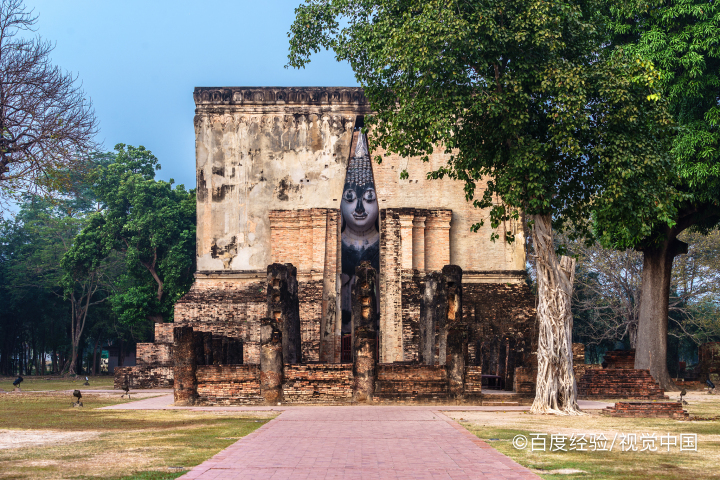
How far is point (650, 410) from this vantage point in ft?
36.6

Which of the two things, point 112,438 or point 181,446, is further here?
point 112,438

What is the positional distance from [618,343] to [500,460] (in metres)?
31.7

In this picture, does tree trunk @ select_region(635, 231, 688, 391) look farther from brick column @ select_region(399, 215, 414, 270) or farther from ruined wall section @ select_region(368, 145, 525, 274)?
brick column @ select_region(399, 215, 414, 270)

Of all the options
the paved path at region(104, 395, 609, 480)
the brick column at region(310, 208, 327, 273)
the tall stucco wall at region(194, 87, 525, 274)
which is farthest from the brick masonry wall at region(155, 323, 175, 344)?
the paved path at region(104, 395, 609, 480)

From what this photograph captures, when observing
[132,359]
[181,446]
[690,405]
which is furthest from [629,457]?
[132,359]

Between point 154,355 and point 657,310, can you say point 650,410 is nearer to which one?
point 657,310

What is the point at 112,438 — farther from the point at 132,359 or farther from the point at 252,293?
the point at 132,359

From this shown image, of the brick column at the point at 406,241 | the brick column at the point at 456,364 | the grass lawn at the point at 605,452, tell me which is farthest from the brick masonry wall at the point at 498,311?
the grass lawn at the point at 605,452

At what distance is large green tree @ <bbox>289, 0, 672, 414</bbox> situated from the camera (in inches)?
458

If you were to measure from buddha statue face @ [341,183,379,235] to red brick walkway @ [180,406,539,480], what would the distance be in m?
12.6

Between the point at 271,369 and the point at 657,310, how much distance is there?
32.9ft

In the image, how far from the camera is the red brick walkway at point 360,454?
5848 millimetres

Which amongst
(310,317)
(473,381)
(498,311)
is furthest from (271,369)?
(498,311)

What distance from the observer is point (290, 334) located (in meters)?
17.5
